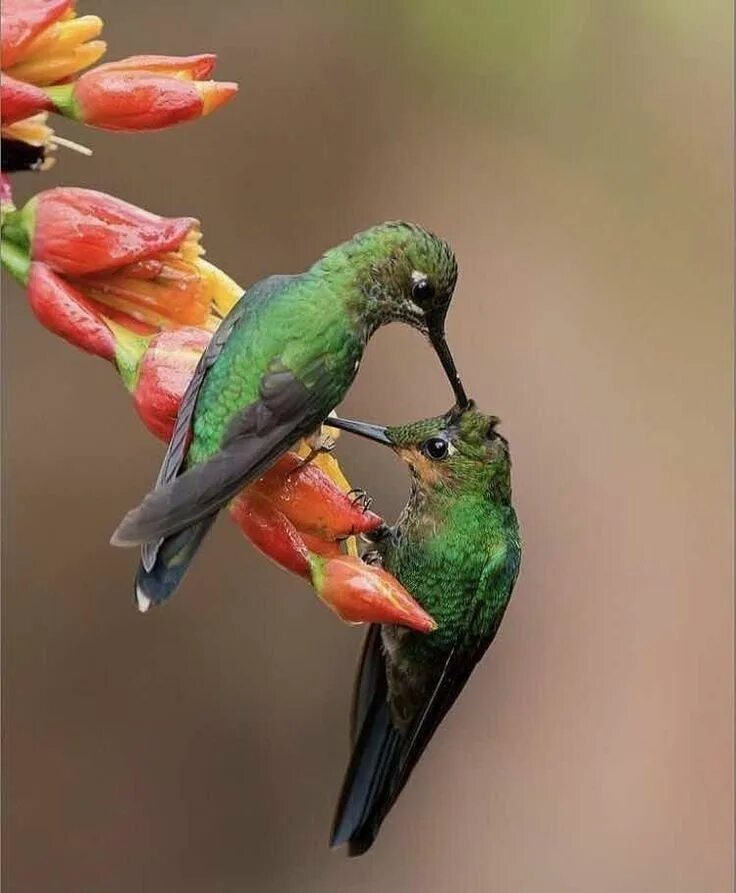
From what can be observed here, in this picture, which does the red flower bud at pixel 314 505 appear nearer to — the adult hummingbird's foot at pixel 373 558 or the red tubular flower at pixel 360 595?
the red tubular flower at pixel 360 595

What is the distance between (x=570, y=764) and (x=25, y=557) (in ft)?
2.00

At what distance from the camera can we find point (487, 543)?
2.20 feet

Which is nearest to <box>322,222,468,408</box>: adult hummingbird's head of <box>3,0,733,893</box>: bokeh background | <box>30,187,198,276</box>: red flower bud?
<box>30,187,198,276</box>: red flower bud

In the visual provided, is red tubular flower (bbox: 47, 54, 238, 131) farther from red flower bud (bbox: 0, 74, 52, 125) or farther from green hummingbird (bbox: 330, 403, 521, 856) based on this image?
green hummingbird (bbox: 330, 403, 521, 856)

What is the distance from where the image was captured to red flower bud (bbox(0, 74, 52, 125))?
424 millimetres

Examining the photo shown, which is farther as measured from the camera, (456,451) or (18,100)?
(456,451)

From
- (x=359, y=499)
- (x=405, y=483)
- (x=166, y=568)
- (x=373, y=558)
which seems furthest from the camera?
(x=405, y=483)

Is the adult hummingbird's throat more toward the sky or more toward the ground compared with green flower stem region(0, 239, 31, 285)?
more toward the ground

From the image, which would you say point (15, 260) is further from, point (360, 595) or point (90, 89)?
point (360, 595)

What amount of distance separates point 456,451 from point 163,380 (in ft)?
0.63

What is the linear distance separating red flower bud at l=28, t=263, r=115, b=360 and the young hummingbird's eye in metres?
0.13

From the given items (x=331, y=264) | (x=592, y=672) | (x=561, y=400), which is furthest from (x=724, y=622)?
(x=331, y=264)

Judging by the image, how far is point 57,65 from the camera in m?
0.46

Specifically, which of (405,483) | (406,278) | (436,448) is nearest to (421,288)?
(406,278)
